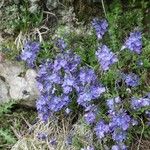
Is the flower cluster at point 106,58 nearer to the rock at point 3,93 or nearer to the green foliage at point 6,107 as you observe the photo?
the green foliage at point 6,107

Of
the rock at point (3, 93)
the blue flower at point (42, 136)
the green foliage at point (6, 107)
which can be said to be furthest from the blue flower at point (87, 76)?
the rock at point (3, 93)

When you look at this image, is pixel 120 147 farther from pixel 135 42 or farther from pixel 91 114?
pixel 135 42

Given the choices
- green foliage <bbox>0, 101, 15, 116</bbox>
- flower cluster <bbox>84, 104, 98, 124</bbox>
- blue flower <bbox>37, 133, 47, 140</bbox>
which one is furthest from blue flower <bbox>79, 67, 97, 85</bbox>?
green foliage <bbox>0, 101, 15, 116</bbox>

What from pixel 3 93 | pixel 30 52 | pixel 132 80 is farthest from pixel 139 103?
pixel 3 93

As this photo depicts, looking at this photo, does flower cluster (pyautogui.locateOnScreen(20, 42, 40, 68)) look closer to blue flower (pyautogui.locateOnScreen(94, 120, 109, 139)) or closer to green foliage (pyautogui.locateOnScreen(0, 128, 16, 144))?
green foliage (pyautogui.locateOnScreen(0, 128, 16, 144))

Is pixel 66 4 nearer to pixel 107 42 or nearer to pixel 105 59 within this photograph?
pixel 107 42

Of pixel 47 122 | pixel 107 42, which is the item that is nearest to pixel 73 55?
pixel 107 42
